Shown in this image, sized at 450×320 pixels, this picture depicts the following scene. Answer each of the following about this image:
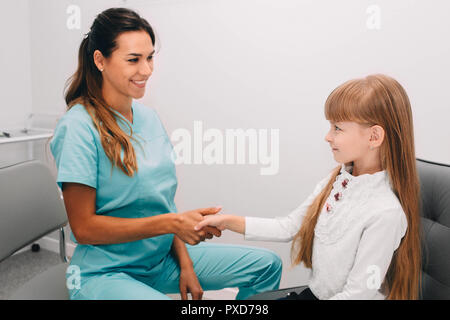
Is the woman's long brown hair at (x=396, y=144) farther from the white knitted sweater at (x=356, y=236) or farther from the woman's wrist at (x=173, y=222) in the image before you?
the woman's wrist at (x=173, y=222)

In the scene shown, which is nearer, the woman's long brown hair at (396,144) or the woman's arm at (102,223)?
the woman's long brown hair at (396,144)

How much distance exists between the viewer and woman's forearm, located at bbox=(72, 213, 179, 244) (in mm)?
932

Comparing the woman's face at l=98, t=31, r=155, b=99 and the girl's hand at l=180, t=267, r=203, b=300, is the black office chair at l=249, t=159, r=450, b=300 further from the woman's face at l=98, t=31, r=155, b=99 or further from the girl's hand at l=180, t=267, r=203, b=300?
the woman's face at l=98, t=31, r=155, b=99

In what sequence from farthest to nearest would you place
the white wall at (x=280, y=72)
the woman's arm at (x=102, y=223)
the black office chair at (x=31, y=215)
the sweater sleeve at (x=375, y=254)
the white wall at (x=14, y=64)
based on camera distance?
the white wall at (x=14, y=64)
the white wall at (x=280, y=72)
the black office chair at (x=31, y=215)
the woman's arm at (x=102, y=223)
the sweater sleeve at (x=375, y=254)

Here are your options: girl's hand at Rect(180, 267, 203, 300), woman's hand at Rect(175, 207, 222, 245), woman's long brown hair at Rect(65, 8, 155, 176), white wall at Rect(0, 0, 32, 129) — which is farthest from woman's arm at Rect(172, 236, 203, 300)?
white wall at Rect(0, 0, 32, 129)

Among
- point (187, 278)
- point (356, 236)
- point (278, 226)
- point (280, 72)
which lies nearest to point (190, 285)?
point (187, 278)

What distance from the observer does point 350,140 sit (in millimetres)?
843

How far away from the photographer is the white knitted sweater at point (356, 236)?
78 cm

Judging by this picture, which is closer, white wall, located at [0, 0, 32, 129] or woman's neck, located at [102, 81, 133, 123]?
woman's neck, located at [102, 81, 133, 123]

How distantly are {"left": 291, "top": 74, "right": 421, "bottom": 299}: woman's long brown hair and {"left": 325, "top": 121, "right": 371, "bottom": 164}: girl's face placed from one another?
0.05 ft

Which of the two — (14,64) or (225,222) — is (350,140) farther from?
(14,64)

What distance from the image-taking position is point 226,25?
1.47 meters

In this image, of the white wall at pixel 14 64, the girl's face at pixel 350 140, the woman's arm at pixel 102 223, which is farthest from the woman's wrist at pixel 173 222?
the white wall at pixel 14 64
